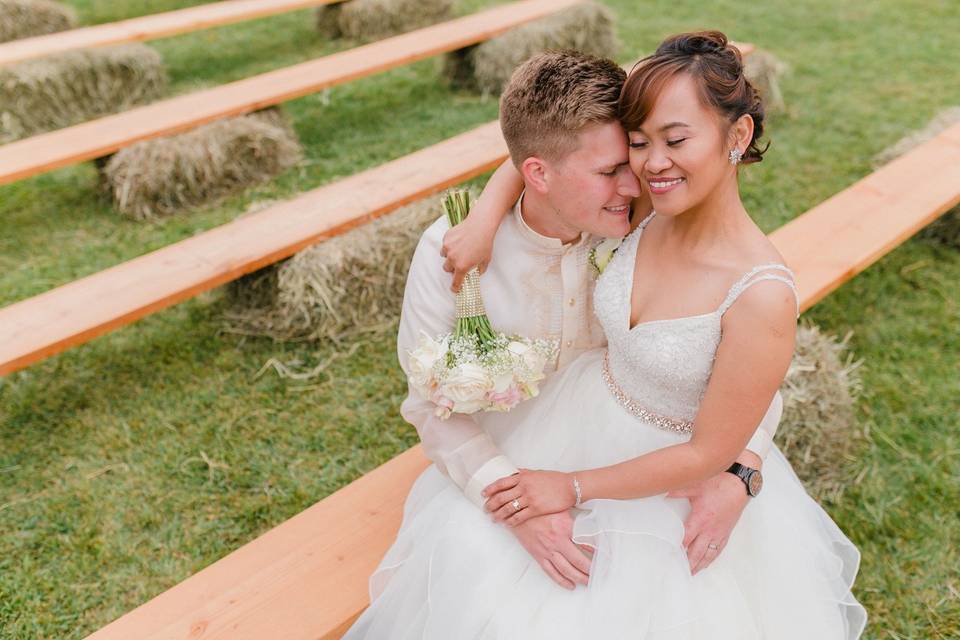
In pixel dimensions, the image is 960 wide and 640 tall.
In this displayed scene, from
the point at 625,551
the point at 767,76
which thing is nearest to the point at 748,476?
the point at 625,551

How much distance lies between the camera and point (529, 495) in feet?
7.30

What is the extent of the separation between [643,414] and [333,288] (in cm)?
222

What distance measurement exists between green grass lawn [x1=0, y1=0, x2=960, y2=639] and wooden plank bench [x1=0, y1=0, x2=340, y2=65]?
967 millimetres

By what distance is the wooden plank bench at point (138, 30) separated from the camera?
6055mm

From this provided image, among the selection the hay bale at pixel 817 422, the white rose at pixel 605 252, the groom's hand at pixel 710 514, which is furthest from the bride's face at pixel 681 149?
the hay bale at pixel 817 422

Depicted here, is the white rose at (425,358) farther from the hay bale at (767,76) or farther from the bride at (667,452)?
the hay bale at (767,76)

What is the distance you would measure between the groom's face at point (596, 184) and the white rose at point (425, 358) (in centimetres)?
51

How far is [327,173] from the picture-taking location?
225 inches

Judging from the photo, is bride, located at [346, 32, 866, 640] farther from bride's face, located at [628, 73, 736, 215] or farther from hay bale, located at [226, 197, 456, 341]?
hay bale, located at [226, 197, 456, 341]

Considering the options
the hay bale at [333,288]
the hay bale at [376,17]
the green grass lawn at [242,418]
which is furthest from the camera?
the hay bale at [376,17]

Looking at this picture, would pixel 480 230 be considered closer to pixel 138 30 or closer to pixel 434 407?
pixel 434 407

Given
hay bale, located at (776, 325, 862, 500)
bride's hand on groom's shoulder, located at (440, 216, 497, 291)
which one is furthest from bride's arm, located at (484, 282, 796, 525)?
hay bale, located at (776, 325, 862, 500)

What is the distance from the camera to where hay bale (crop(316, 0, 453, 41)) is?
7.85 m

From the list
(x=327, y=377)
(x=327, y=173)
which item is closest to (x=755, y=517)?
(x=327, y=377)
